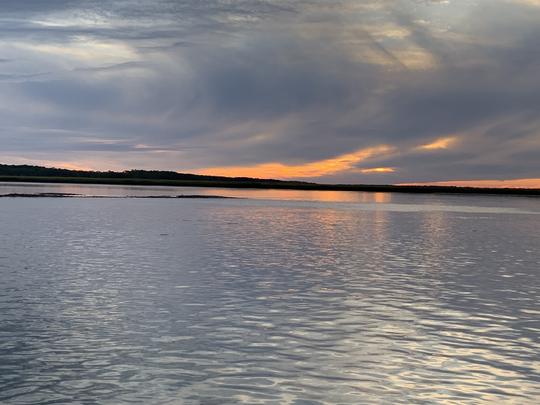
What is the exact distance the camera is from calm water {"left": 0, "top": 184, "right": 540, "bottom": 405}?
43.7 ft

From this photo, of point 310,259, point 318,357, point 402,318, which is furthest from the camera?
point 310,259

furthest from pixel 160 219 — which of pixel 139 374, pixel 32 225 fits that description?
pixel 139 374

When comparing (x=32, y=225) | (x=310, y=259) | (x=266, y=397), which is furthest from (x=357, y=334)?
(x=32, y=225)

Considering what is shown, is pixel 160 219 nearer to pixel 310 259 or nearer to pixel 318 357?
pixel 310 259

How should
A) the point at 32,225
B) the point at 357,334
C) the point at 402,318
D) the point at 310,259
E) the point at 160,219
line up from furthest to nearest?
the point at 160,219
the point at 32,225
the point at 310,259
the point at 402,318
the point at 357,334

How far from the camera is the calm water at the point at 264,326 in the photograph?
1332 cm

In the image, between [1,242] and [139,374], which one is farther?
[1,242]

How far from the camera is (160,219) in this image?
2576 inches

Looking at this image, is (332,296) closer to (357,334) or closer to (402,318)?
(402,318)

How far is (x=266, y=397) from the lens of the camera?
12.7 meters

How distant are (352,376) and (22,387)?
6.47 m

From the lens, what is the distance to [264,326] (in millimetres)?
18656

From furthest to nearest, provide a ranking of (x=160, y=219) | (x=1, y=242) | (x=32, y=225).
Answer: (x=160, y=219) < (x=32, y=225) < (x=1, y=242)

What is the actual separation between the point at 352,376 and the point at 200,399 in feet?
11.0
